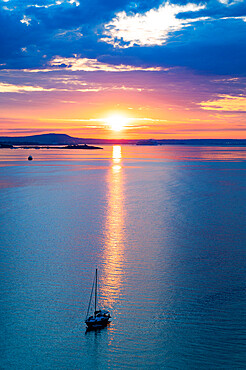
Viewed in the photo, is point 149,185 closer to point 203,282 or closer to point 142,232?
point 142,232

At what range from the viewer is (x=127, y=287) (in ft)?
51.5

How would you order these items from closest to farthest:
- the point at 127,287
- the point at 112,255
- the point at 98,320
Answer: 1. the point at 98,320
2. the point at 127,287
3. the point at 112,255

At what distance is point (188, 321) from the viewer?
13.0 m

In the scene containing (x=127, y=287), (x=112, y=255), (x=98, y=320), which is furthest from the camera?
(x=112, y=255)

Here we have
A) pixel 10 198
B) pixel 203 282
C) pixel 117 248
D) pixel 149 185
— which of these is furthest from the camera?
pixel 149 185

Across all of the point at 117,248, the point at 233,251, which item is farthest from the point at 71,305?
the point at 233,251

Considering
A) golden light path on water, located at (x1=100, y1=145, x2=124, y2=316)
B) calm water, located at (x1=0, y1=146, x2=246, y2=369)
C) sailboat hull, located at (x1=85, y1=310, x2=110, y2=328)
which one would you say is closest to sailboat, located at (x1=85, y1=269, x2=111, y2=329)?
sailboat hull, located at (x1=85, y1=310, x2=110, y2=328)

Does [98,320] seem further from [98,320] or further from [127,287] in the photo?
[127,287]

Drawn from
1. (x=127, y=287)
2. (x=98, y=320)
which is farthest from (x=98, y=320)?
(x=127, y=287)

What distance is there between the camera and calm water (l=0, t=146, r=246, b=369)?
1136 cm

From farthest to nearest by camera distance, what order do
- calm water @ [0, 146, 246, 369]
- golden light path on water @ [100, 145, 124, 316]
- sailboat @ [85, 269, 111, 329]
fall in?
golden light path on water @ [100, 145, 124, 316] < sailboat @ [85, 269, 111, 329] < calm water @ [0, 146, 246, 369]

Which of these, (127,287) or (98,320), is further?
(127,287)

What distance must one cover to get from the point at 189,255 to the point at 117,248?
407cm

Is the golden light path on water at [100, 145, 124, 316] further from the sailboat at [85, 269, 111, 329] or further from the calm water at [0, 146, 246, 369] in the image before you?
the sailboat at [85, 269, 111, 329]
